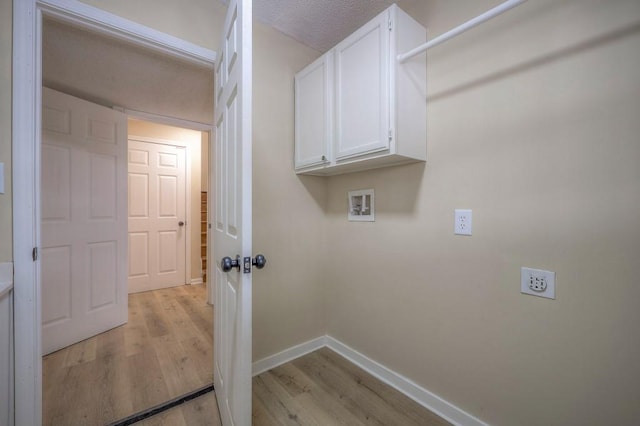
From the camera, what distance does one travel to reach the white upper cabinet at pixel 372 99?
134 centimetres

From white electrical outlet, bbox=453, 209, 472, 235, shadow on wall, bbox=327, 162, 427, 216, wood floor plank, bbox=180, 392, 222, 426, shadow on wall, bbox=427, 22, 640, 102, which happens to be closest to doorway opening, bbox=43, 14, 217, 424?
wood floor plank, bbox=180, 392, 222, 426

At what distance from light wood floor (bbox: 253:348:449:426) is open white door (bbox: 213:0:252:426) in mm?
297

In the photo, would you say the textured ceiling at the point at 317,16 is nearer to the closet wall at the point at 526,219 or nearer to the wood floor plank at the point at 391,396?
the closet wall at the point at 526,219

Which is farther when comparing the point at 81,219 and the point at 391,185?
the point at 81,219

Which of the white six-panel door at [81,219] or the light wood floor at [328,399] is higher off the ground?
the white six-panel door at [81,219]

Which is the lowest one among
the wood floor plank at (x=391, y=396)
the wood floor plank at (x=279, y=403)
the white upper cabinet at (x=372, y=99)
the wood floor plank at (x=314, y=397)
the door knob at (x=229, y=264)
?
the wood floor plank at (x=279, y=403)

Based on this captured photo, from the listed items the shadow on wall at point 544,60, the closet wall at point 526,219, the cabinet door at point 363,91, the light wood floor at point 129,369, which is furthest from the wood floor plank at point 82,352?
the shadow on wall at point 544,60

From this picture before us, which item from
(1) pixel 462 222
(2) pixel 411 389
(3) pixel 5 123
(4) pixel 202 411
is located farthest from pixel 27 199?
(2) pixel 411 389

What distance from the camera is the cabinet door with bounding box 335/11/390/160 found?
1.36 meters

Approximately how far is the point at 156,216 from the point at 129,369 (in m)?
2.24

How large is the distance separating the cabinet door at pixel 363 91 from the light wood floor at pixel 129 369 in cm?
177

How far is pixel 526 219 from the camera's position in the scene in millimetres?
1151

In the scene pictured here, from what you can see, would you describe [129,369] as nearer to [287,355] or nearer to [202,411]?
[202,411]

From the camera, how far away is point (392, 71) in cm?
133
